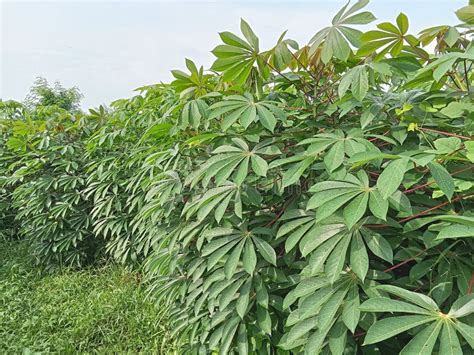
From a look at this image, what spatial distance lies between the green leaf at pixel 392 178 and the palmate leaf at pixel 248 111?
361mm

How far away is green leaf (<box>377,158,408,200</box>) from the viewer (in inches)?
25.6

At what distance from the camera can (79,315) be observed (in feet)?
7.41

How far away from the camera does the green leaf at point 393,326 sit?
607 millimetres

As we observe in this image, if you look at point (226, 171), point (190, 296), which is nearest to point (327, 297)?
point (226, 171)

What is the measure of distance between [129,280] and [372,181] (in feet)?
7.33

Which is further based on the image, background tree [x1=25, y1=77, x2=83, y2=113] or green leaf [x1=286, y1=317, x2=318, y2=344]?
background tree [x1=25, y1=77, x2=83, y2=113]

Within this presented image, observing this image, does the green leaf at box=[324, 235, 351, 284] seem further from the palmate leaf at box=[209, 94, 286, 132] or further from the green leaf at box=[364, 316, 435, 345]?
the palmate leaf at box=[209, 94, 286, 132]

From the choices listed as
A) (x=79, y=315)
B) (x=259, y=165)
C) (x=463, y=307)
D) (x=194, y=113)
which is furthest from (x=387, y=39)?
(x=79, y=315)

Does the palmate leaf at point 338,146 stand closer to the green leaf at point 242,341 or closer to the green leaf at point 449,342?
the green leaf at point 449,342

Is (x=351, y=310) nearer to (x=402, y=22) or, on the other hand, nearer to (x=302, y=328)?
(x=302, y=328)

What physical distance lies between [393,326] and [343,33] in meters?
0.74

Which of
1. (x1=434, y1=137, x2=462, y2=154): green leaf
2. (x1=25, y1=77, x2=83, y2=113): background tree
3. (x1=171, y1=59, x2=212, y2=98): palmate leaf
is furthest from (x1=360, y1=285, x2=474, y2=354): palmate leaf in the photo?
(x1=25, y1=77, x2=83, y2=113): background tree

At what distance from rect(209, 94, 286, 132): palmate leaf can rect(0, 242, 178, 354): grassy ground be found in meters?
1.46

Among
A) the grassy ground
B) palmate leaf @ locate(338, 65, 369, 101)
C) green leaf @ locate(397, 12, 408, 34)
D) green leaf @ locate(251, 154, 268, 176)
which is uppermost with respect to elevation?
green leaf @ locate(397, 12, 408, 34)
